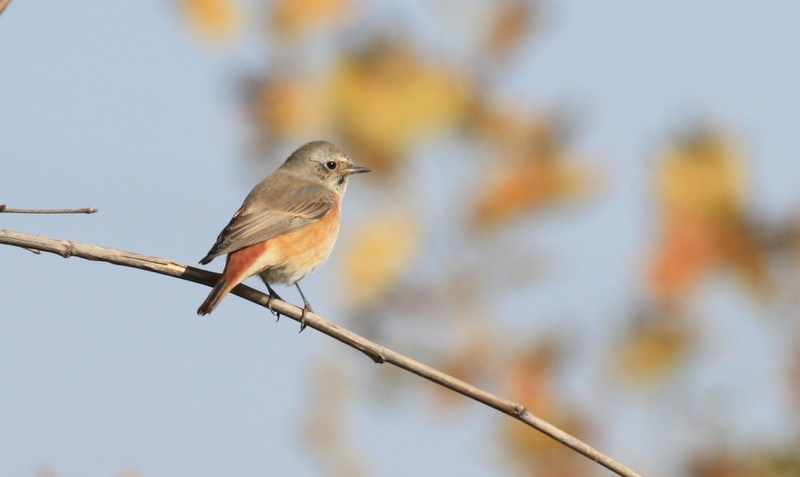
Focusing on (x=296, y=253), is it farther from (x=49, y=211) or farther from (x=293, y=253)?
(x=49, y=211)

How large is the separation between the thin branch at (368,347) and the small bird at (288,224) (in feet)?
4.34

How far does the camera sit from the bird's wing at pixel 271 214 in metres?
5.93

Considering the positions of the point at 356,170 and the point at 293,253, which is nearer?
the point at 293,253

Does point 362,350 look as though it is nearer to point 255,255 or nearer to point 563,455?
point 255,255

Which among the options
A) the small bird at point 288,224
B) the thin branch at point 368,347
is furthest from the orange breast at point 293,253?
the thin branch at point 368,347

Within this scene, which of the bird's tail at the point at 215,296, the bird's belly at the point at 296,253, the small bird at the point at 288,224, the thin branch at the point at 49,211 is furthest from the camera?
the bird's belly at the point at 296,253

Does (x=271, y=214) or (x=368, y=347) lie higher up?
(x=271, y=214)

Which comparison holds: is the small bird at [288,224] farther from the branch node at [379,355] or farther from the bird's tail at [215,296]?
the branch node at [379,355]

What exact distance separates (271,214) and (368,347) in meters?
2.92

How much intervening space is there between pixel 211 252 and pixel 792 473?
3.78 meters

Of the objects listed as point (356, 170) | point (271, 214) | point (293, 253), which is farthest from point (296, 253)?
point (356, 170)

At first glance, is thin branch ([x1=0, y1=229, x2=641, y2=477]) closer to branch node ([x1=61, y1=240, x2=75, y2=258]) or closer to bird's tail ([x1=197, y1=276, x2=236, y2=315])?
branch node ([x1=61, y1=240, x2=75, y2=258])

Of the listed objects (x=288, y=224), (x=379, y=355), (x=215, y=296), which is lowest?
(x=379, y=355)

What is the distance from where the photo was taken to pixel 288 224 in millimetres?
6547
